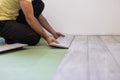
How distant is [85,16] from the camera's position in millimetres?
3770

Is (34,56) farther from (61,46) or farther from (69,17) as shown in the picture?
(69,17)

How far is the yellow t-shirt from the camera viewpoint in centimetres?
297

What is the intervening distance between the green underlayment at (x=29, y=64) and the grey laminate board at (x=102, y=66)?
275 millimetres

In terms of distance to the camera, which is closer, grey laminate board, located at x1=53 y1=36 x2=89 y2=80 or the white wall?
grey laminate board, located at x1=53 y1=36 x2=89 y2=80

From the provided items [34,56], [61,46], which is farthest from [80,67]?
[61,46]

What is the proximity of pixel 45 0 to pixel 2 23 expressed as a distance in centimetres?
103

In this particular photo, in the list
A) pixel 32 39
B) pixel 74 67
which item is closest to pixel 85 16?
pixel 32 39

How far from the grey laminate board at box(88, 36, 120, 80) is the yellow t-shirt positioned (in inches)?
47.6

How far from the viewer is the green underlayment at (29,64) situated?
1.56 m

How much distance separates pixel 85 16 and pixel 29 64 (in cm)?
207

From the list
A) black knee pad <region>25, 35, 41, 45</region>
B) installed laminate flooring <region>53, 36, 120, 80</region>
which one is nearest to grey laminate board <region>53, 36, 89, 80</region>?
installed laminate flooring <region>53, 36, 120, 80</region>

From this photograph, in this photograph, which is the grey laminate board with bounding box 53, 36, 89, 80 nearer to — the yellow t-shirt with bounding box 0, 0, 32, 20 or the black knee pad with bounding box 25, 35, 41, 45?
the black knee pad with bounding box 25, 35, 41, 45

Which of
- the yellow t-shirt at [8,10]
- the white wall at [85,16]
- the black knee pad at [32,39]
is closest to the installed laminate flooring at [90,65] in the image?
the black knee pad at [32,39]

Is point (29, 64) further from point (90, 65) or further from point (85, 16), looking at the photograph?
point (85, 16)
